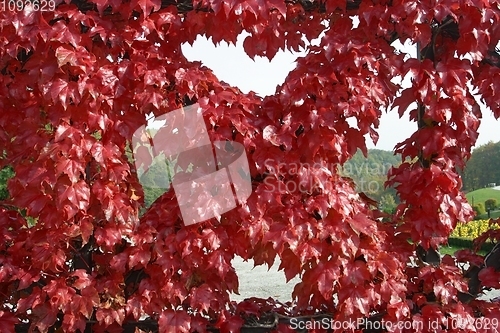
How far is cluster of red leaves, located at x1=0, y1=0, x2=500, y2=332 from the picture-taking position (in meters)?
1.76

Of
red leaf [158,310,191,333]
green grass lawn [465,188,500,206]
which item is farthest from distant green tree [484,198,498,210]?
red leaf [158,310,191,333]

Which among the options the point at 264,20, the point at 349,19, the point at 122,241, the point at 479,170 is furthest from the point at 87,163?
the point at 479,170

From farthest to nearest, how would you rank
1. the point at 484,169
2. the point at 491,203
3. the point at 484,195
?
the point at 484,169 < the point at 484,195 < the point at 491,203

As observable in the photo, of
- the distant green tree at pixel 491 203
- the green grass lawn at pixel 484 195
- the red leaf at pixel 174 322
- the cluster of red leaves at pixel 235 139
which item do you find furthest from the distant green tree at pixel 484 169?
the red leaf at pixel 174 322

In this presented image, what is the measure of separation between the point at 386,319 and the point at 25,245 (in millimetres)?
1409

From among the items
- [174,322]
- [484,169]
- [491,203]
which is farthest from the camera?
[484,169]

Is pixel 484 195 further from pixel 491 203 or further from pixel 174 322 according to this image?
pixel 174 322

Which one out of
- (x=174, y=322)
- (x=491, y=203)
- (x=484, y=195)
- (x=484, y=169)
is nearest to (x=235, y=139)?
(x=174, y=322)

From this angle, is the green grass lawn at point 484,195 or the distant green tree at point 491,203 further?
the green grass lawn at point 484,195

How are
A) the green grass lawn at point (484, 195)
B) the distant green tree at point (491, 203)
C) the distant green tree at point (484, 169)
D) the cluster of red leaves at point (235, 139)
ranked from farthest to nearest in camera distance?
1. the distant green tree at point (484, 169)
2. the green grass lawn at point (484, 195)
3. the distant green tree at point (491, 203)
4. the cluster of red leaves at point (235, 139)

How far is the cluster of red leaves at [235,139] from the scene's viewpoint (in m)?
1.76

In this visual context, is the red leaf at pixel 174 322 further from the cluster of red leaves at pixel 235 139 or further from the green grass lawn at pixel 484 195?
the green grass lawn at pixel 484 195

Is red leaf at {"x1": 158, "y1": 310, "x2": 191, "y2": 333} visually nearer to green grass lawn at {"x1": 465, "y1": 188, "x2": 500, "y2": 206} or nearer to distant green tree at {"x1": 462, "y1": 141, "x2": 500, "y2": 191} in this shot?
green grass lawn at {"x1": 465, "y1": 188, "x2": 500, "y2": 206}

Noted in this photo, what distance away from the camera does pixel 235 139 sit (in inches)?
72.4
